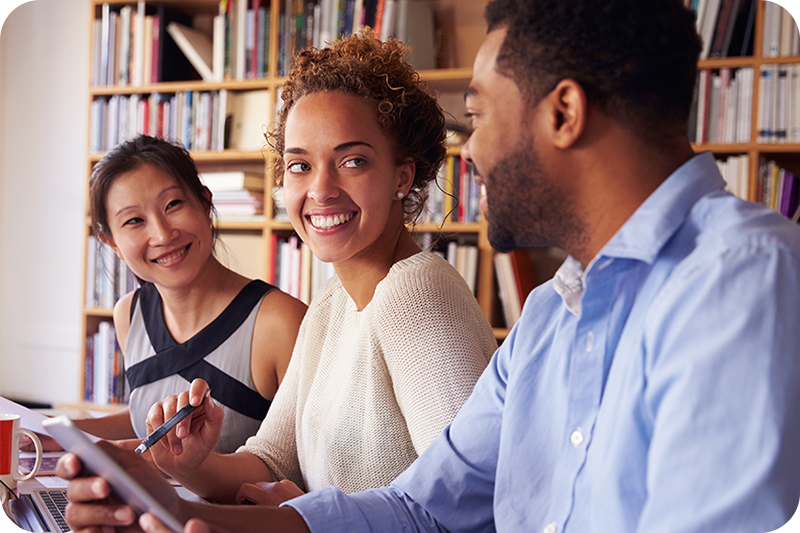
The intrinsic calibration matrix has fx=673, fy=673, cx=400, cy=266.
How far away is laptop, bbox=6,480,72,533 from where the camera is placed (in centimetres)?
90

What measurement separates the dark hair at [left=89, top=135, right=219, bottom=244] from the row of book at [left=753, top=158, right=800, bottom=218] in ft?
6.06

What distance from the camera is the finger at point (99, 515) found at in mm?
687

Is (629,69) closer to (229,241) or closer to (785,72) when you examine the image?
(785,72)

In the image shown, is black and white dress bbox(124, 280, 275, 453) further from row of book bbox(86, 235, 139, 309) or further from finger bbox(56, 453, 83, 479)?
row of book bbox(86, 235, 139, 309)

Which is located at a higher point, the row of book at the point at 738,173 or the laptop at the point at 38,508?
the row of book at the point at 738,173

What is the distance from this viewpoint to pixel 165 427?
40.2 inches

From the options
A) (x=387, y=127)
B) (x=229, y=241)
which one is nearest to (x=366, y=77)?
(x=387, y=127)

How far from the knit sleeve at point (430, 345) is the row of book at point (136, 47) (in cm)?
240

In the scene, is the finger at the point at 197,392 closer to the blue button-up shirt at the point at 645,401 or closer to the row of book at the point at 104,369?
the blue button-up shirt at the point at 645,401

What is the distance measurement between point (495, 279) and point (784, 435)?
215 cm

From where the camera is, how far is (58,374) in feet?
11.9

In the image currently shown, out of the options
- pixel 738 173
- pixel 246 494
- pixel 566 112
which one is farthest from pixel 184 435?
pixel 738 173

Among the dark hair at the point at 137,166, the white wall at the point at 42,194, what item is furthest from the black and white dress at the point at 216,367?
the white wall at the point at 42,194

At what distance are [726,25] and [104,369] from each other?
2.91m
